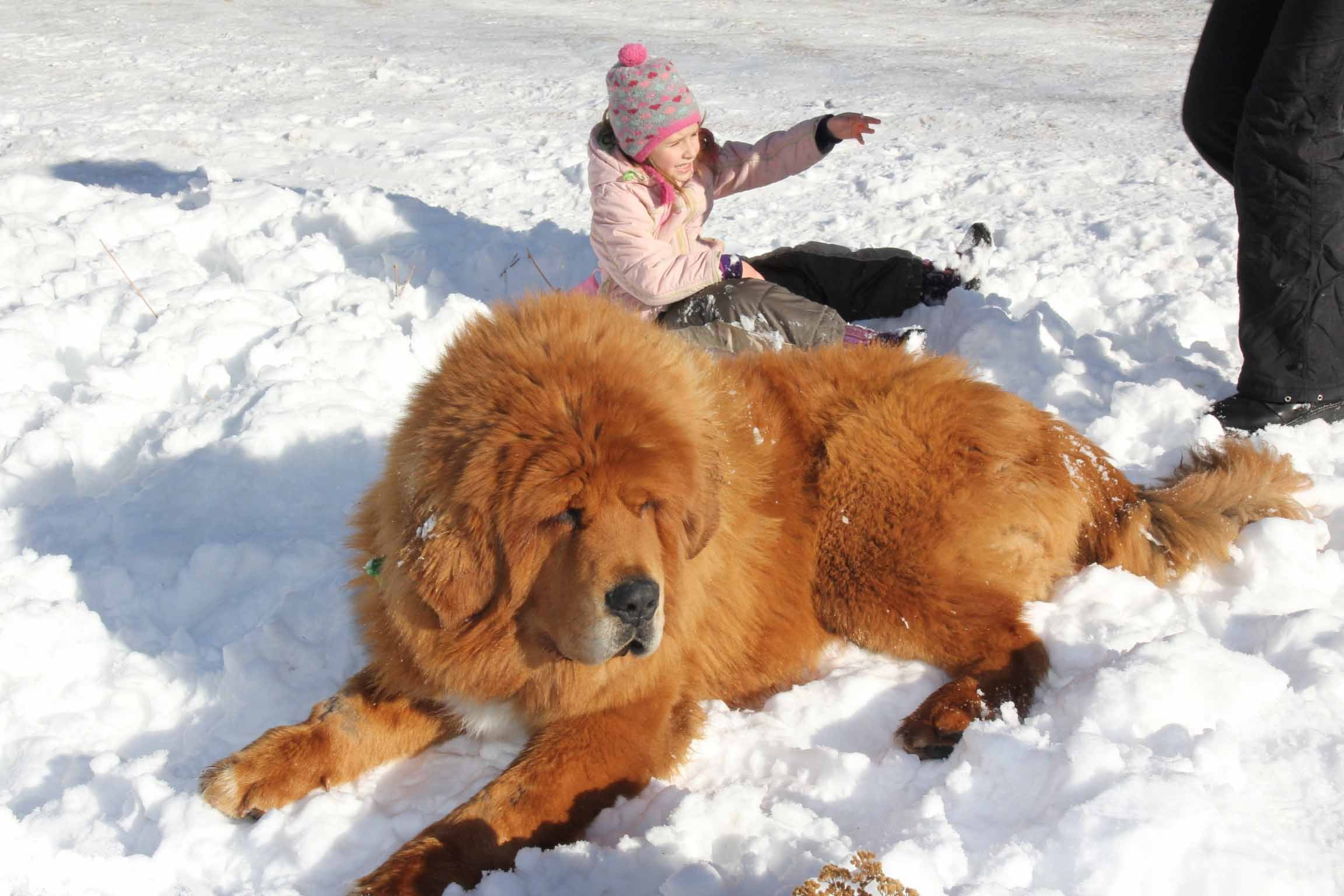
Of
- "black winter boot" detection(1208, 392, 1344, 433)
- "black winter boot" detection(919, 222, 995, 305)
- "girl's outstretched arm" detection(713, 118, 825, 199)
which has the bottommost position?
"black winter boot" detection(1208, 392, 1344, 433)

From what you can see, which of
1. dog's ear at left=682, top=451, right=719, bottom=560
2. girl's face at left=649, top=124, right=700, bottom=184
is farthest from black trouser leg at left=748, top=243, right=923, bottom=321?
dog's ear at left=682, top=451, right=719, bottom=560

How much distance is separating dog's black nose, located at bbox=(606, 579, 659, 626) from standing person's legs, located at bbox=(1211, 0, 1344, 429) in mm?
2814

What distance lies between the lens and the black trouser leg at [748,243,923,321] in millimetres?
5242

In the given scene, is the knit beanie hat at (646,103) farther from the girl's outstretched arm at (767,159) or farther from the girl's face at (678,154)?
the girl's outstretched arm at (767,159)

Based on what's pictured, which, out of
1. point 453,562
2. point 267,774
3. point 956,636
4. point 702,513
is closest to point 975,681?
point 956,636

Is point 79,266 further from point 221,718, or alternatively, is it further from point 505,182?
point 221,718

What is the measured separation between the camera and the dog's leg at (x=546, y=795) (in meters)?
2.26

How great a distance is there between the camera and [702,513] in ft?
8.41

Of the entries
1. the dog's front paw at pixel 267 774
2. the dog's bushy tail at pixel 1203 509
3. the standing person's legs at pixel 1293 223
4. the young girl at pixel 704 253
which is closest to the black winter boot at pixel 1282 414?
the standing person's legs at pixel 1293 223

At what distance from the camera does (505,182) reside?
7.08m

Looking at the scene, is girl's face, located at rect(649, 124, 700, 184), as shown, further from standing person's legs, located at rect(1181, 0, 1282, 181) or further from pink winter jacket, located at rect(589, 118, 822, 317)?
standing person's legs, located at rect(1181, 0, 1282, 181)

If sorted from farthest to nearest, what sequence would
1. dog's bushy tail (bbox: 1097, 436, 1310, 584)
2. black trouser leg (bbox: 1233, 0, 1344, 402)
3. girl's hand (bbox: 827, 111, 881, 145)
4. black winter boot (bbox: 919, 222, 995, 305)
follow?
1. black winter boot (bbox: 919, 222, 995, 305)
2. girl's hand (bbox: 827, 111, 881, 145)
3. black trouser leg (bbox: 1233, 0, 1344, 402)
4. dog's bushy tail (bbox: 1097, 436, 1310, 584)

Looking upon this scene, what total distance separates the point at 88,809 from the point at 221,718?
0.47 metres

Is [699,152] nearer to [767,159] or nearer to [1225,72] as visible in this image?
[767,159]
